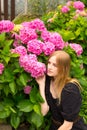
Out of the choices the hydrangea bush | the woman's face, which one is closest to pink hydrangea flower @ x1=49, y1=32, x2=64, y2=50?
the hydrangea bush

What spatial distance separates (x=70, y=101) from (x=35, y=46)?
1.79 ft

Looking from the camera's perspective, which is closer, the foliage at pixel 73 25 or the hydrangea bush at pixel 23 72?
the hydrangea bush at pixel 23 72

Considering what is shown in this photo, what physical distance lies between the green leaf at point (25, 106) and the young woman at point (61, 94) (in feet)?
0.39

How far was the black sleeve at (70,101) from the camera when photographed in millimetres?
3668

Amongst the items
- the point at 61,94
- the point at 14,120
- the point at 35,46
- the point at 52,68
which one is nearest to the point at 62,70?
the point at 52,68

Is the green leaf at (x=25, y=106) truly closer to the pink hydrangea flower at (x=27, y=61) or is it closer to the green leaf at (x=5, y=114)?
the green leaf at (x=5, y=114)

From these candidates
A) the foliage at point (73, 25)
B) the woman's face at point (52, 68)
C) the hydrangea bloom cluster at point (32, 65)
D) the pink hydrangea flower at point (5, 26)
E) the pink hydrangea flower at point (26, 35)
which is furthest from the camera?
the foliage at point (73, 25)

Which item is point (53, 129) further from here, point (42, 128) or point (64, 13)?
point (64, 13)

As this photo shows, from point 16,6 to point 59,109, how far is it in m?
5.68

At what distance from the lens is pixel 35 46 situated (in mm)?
3744

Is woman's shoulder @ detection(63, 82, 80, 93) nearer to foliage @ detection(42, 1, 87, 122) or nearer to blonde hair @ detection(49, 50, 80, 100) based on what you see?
blonde hair @ detection(49, 50, 80, 100)

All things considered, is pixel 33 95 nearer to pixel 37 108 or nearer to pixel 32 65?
pixel 37 108

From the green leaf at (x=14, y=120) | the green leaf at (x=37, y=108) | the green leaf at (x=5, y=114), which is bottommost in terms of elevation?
the green leaf at (x=14, y=120)

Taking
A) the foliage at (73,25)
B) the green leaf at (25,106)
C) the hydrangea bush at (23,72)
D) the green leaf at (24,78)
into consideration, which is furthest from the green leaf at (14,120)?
the foliage at (73,25)
